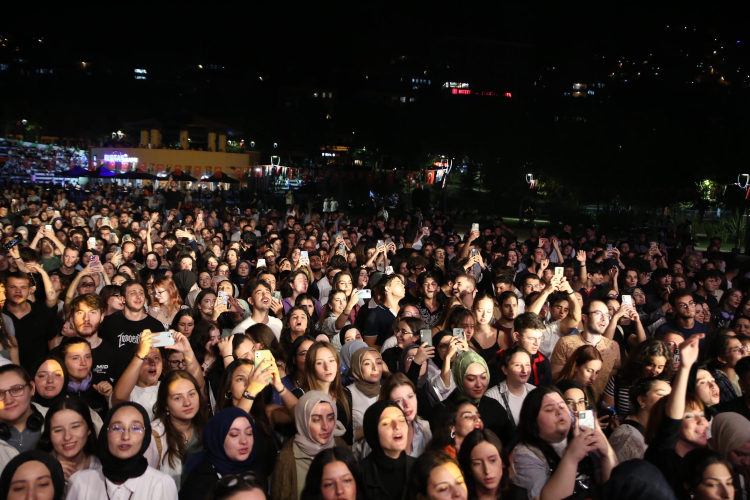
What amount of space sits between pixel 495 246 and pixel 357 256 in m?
2.86

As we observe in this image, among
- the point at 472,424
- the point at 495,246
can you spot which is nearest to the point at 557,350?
the point at 472,424

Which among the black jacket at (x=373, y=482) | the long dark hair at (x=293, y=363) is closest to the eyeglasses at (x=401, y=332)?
the long dark hair at (x=293, y=363)

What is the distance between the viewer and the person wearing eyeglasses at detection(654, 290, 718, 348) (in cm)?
636

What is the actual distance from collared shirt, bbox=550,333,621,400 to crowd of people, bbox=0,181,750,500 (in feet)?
0.07

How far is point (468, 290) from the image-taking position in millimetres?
7195

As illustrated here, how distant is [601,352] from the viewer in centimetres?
570

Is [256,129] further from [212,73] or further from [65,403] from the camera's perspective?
[65,403]

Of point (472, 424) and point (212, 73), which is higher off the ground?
point (212, 73)

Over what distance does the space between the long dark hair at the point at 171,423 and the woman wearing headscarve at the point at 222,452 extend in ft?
1.42

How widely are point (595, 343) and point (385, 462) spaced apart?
299cm

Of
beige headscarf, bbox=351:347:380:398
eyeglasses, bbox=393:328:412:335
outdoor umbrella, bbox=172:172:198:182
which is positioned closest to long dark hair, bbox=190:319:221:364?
beige headscarf, bbox=351:347:380:398

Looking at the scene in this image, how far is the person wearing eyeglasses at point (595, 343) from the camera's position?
5.70m

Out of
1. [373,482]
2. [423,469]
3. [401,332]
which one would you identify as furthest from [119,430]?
[401,332]

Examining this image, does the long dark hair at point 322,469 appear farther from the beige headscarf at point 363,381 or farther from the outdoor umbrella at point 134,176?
the outdoor umbrella at point 134,176
